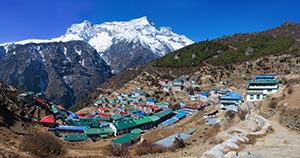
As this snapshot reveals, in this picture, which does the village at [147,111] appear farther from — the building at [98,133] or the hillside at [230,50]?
the hillside at [230,50]

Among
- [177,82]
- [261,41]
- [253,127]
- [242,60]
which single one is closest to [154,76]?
[177,82]

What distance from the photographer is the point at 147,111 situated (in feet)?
273

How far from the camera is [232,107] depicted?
159 ft

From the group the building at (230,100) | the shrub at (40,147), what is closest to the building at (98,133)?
the building at (230,100)

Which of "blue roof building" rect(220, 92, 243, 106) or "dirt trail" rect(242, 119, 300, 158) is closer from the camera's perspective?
"dirt trail" rect(242, 119, 300, 158)

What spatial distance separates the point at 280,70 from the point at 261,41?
43.1 meters

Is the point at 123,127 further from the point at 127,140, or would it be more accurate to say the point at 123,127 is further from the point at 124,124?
the point at 127,140

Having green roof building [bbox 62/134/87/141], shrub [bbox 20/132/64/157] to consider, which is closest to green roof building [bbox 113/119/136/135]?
green roof building [bbox 62/134/87/141]

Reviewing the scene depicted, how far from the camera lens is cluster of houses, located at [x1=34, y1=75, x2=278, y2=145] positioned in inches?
1976

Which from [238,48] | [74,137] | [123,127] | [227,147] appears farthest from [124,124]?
[238,48]

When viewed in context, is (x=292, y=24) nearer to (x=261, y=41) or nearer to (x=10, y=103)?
(x=261, y=41)

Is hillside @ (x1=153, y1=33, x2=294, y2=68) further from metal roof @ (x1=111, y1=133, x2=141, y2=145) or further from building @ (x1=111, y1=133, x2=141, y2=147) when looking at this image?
metal roof @ (x1=111, y1=133, x2=141, y2=145)

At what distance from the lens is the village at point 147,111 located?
49.5m

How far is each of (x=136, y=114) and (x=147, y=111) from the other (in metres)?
4.38
